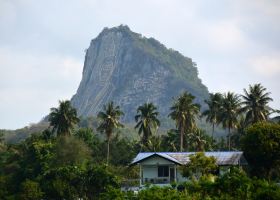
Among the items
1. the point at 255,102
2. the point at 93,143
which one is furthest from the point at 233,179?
the point at 93,143

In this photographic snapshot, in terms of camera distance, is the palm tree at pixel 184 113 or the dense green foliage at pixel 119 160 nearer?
the dense green foliage at pixel 119 160

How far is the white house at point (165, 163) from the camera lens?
7106 cm

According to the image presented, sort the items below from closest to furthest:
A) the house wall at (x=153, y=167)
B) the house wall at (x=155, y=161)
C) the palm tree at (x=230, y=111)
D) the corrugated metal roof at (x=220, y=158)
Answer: the corrugated metal roof at (x=220, y=158)
the house wall at (x=153, y=167)
the house wall at (x=155, y=161)
the palm tree at (x=230, y=111)

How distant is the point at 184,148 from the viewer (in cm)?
9694

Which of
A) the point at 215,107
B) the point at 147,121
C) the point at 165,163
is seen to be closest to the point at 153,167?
the point at 165,163

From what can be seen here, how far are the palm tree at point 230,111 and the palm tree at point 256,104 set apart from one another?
3.37 m

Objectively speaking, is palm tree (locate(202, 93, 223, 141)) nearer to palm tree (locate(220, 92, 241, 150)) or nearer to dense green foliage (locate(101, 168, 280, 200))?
palm tree (locate(220, 92, 241, 150))

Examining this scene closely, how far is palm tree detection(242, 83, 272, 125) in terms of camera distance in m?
83.2

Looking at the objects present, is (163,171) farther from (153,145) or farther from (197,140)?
(197,140)

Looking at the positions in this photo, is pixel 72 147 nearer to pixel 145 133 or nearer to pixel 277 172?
pixel 145 133

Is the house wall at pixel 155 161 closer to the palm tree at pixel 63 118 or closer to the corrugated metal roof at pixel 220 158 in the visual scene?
the corrugated metal roof at pixel 220 158

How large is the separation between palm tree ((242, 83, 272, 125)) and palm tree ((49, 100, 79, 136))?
31555mm

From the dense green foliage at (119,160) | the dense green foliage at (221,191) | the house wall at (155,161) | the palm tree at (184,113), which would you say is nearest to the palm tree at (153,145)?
the dense green foliage at (119,160)

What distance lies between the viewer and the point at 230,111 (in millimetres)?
88062
